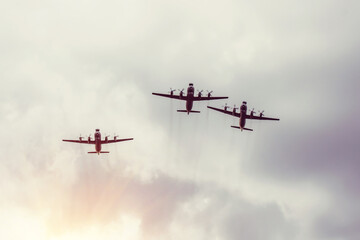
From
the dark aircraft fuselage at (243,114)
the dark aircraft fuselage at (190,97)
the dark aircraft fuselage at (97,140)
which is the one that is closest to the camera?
the dark aircraft fuselage at (190,97)

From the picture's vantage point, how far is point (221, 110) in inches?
7037

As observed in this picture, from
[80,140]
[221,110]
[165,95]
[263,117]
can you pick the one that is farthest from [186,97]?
[80,140]

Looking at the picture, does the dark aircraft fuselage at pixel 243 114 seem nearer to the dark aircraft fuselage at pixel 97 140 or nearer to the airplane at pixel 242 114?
the airplane at pixel 242 114

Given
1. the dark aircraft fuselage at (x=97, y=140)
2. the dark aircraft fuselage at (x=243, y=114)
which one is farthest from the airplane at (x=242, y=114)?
the dark aircraft fuselage at (x=97, y=140)

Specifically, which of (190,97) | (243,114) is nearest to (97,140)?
(190,97)

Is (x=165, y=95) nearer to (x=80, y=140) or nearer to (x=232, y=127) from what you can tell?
(x=232, y=127)

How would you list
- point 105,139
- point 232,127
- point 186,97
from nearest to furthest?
point 186,97, point 232,127, point 105,139

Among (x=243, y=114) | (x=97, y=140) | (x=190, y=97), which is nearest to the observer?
(x=190, y=97)

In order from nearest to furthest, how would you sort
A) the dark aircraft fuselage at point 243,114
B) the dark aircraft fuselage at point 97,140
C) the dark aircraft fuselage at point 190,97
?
1. the dark aircraft fuselage at point 190,97
2. the dark aircraft fuselage at point 243,114
3. the dark aircraft fuselage at point 97,140

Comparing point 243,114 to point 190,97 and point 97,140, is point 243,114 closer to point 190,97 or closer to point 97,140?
point 190,97

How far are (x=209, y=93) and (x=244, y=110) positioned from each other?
1600cm

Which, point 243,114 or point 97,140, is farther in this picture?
point 97,140

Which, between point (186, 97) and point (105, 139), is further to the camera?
point (105, 139)

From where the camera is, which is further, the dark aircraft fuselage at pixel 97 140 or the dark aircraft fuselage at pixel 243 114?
the dark aircraft fuselage at pixel 97 140
